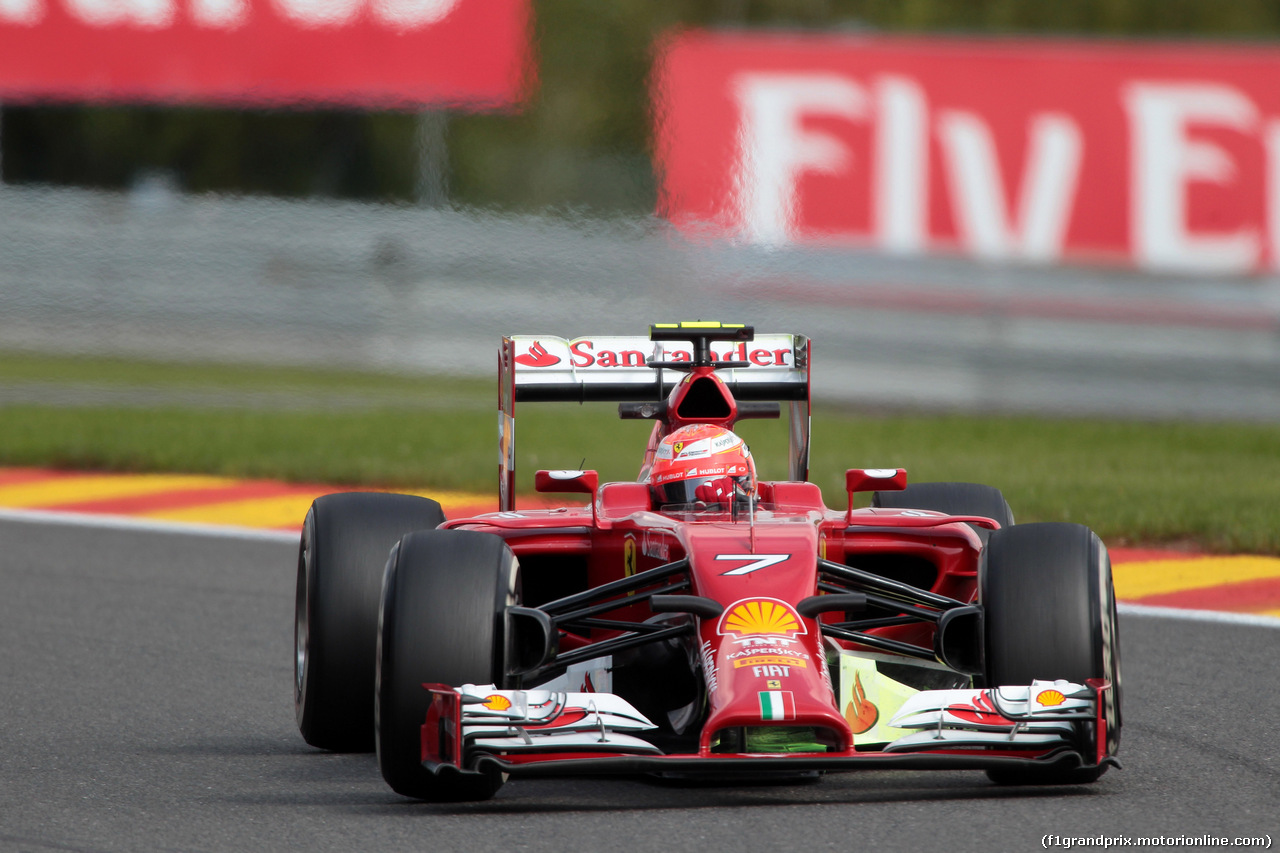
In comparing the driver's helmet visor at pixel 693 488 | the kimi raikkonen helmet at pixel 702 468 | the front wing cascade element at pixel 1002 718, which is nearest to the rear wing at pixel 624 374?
the kimi raikkonen helmet at pixel 702 468

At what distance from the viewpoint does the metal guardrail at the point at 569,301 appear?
609 inches

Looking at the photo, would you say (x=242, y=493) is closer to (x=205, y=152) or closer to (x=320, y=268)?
(x=320, y=268)

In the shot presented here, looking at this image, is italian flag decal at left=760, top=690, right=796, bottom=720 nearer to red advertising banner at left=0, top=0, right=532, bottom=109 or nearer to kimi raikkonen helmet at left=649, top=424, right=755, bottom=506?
kimi raikkonen helmet at left=649, top=424, right=755, bottom=506

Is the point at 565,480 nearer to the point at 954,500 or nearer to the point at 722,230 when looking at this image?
the point at 954,500

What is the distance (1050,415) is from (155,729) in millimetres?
10621

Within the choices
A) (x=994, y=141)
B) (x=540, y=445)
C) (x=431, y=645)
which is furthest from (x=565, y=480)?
(x=994, y=141)

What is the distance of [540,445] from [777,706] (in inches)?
356

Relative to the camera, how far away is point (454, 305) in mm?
16703

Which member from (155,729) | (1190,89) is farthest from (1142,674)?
(1190,89)

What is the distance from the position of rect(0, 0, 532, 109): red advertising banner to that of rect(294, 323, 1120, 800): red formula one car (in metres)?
14.2

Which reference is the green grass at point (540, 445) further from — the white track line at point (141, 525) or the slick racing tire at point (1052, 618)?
the slick racing tire at point (1052, 618)

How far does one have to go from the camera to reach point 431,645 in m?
4.69

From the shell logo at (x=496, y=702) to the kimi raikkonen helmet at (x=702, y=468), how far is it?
130 centimetres

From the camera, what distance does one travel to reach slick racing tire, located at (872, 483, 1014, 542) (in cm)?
625
